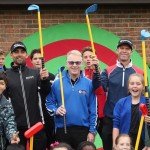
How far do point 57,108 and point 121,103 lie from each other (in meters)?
0.76

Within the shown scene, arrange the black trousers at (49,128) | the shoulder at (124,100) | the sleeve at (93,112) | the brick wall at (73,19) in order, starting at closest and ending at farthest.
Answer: the shoulder at (124,100), the sleeve at (93,112), the black trousers at (49,128), the brick wall at (73,19)

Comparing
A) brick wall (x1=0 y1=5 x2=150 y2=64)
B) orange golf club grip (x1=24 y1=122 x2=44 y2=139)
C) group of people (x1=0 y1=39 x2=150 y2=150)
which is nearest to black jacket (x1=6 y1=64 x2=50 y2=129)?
group of people (x1=0 y1=39 x2=150 y2=150)

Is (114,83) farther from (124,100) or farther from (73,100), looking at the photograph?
(73,100)

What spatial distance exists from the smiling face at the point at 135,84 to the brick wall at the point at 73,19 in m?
2.78

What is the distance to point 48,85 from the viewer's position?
7.02 metres

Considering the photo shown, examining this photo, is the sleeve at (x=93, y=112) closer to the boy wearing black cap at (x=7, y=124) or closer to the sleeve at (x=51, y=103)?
the sleeve at (x=51, y=103)

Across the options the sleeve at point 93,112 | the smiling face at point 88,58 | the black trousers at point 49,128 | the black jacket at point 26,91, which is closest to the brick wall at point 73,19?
the smiling face at point 88,58

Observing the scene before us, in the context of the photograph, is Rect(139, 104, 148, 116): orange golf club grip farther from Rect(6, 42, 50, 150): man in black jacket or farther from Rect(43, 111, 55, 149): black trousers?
Rect(43, 111, 55, 149): black trousers

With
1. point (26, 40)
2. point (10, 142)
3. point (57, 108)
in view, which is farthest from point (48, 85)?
point (26, 40)

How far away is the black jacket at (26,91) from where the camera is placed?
7.02 metres

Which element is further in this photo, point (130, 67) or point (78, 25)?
point (78, 25)

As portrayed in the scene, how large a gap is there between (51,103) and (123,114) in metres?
0.88

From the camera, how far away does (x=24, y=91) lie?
276 inches

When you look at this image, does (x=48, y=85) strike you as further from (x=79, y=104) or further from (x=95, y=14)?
(x=95, y=14)
